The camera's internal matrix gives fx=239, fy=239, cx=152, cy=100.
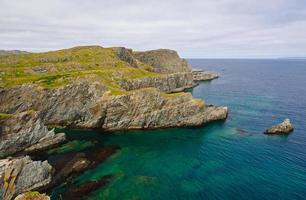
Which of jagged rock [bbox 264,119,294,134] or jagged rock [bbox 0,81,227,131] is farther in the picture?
jagged rock [bbox 0,81,227,131]

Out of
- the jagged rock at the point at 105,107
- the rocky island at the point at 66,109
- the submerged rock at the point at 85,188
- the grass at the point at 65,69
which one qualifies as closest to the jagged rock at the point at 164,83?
the rocky island at the point at 66,109

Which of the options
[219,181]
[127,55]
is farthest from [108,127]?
[127,55]

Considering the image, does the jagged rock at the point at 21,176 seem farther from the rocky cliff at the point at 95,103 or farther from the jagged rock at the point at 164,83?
the jagged rock at the point at 164,83

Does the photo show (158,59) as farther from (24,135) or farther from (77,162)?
(77,162)

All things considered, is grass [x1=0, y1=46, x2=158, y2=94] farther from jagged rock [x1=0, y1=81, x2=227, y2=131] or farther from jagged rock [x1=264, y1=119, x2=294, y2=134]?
jagged rock [x1=264, y1=119, x2=294, y2=134]

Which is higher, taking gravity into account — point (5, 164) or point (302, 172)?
point (5, 164)

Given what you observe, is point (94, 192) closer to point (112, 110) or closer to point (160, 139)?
point (160, 139)

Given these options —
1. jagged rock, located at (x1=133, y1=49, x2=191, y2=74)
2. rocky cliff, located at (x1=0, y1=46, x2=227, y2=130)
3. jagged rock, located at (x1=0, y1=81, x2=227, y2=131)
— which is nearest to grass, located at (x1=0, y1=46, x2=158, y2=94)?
rocky cliff, located at (x1=0, y1=46, x2=227, y2=130)

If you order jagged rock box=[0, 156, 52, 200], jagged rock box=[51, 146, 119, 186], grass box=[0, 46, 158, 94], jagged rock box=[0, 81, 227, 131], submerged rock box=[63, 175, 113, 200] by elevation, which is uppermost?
grass box=[0, 46, 158, 94]
